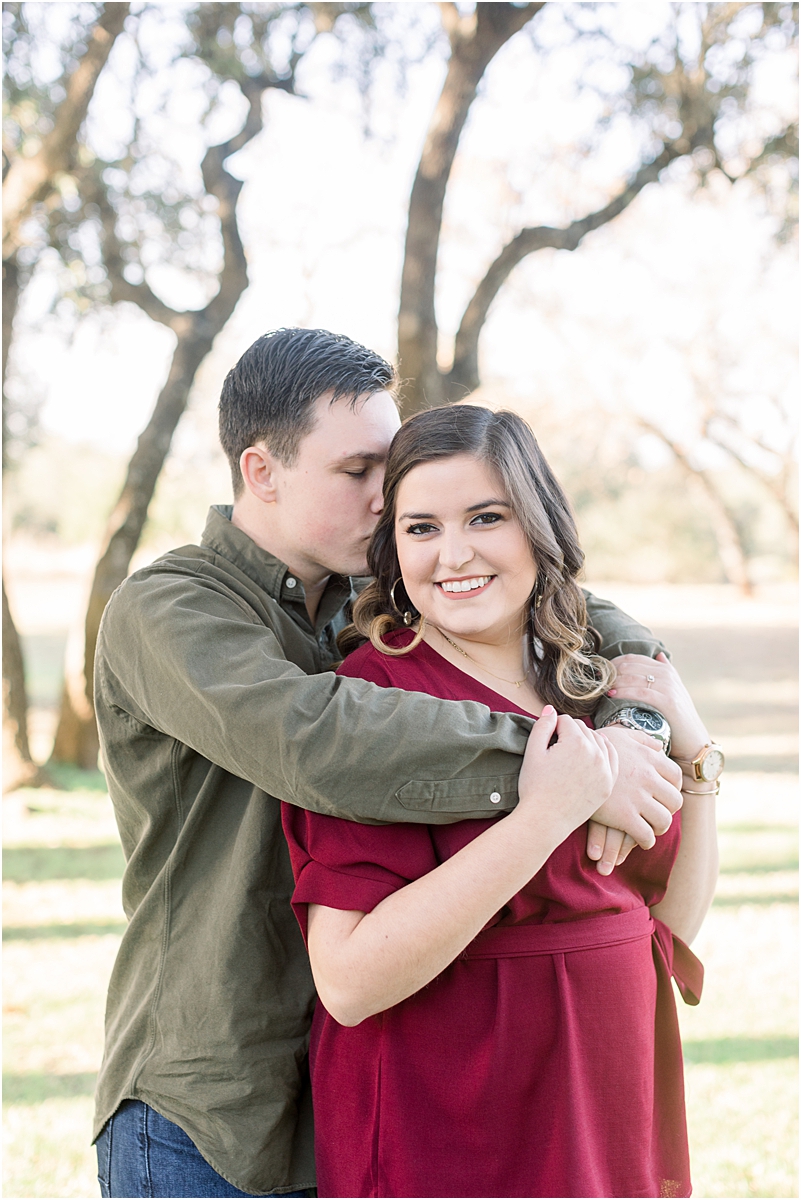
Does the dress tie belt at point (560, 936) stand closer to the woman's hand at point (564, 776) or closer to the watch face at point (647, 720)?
the woman's hand at point (564, 776)

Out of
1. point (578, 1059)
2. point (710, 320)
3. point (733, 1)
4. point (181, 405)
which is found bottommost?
point (578, 1059)

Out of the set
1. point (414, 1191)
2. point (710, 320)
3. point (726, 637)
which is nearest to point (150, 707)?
point (414, 1191)

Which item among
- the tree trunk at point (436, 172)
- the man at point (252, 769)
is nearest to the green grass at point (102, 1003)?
the man at point (252, 769)

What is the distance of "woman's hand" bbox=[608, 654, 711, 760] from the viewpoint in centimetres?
201

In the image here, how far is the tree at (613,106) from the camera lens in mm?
7043

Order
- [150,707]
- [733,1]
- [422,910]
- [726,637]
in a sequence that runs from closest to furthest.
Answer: [422,910] < [150,707] < [733,1] < [726,637]

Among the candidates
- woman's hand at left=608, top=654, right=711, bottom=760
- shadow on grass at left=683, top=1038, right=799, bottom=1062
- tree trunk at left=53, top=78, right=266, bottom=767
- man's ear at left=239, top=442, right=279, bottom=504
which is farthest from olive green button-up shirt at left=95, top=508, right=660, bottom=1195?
tree trunk at left=53, top=78, right=266, bottom=767

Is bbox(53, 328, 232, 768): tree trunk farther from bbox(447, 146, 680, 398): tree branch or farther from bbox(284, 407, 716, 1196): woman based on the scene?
bbox(284, 407, 716, 1196): woman

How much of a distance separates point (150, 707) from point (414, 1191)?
0.92 metres

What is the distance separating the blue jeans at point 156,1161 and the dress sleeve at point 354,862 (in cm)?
52

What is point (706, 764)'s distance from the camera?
6.49 ft

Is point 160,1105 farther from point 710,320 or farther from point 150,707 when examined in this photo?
point 710,320

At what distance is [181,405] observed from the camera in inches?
388

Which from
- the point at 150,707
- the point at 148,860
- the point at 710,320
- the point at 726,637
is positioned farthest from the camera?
the point at 710,320
